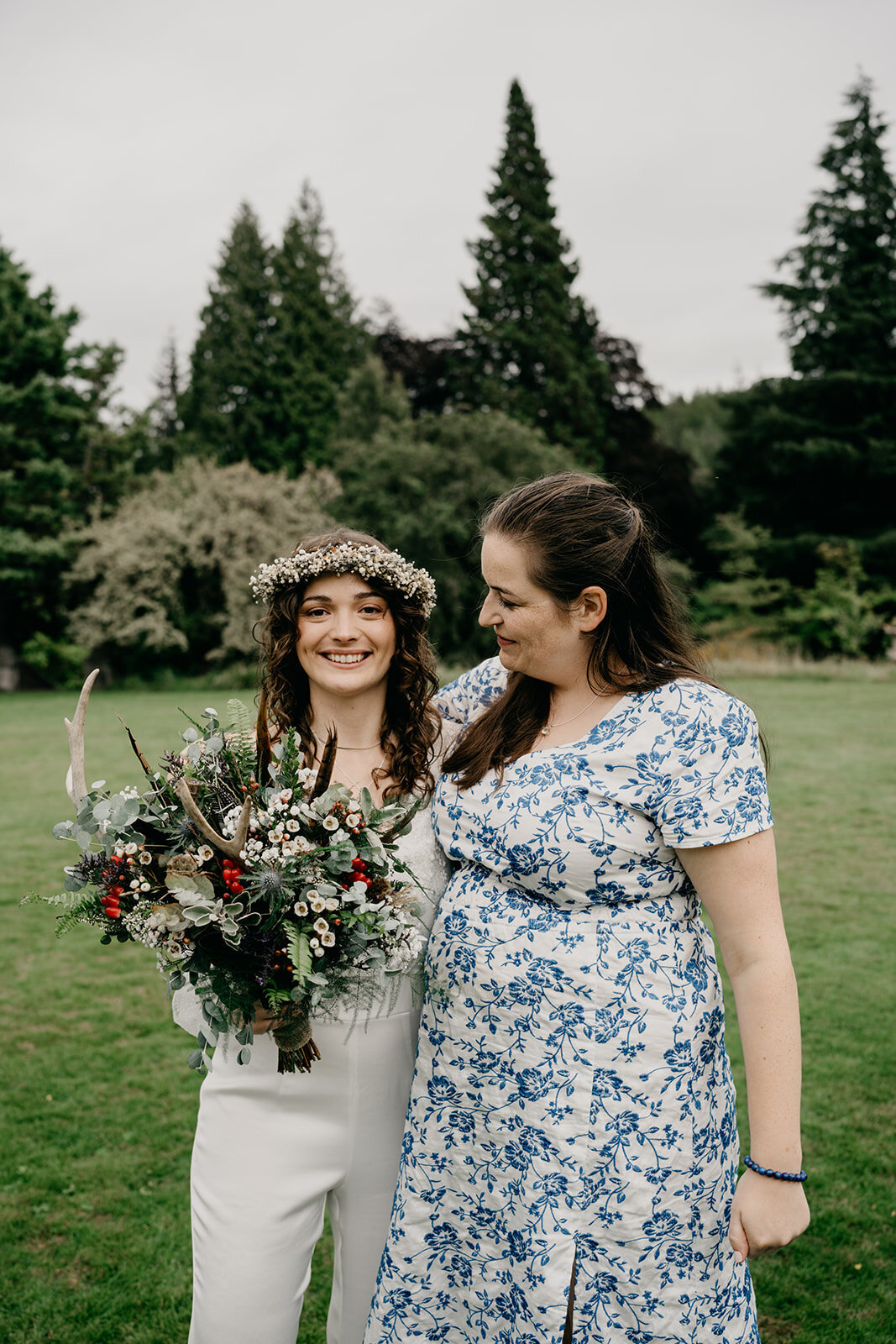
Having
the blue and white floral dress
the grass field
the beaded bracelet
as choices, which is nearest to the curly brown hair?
the blue and white floral dress

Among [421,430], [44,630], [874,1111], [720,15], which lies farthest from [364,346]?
[874,1111]

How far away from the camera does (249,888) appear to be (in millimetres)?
1937

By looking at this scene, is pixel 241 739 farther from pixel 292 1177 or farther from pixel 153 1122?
pixel 153 1122

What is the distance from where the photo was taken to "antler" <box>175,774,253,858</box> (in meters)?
1.92

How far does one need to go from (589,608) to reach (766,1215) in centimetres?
140

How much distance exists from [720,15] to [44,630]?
25504 mm

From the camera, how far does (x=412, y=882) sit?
2.32 m

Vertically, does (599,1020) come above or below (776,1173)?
above

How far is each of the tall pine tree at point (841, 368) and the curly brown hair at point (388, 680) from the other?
104ft

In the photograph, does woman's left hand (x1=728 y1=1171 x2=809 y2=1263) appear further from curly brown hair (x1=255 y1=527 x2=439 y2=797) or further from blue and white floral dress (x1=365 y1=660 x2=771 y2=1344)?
curly brown hair (x1=255 y1=527 x2=439 y2=797)

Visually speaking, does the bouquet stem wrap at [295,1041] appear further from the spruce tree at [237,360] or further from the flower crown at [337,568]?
the spruce tree at [237,360]

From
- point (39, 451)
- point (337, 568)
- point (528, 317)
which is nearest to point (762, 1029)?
point (337, 568)

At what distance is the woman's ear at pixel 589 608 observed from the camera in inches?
90.7

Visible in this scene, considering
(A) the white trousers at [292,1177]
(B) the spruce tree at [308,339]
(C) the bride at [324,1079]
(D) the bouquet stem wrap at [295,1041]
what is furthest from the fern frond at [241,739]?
(B) the spruce tree at [308,339]
